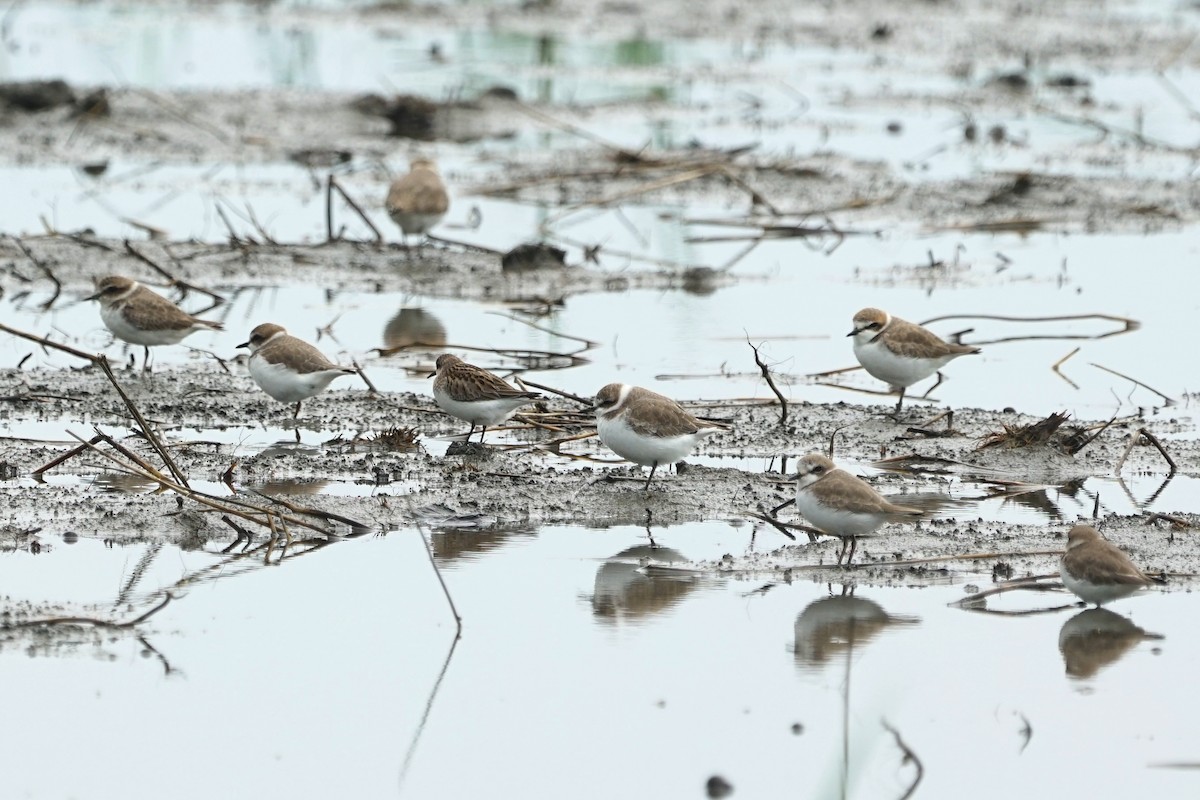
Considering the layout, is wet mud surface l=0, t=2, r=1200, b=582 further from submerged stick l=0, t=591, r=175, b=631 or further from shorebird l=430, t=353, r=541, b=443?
submerged stick l=0, t=591, r=175, b=631

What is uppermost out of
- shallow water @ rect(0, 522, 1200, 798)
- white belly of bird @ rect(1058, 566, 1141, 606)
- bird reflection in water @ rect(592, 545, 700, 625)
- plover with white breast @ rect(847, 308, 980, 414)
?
plover with white breast @ rect(847, 308, 980, 414)

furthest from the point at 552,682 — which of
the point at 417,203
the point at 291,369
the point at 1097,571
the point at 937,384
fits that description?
the point at 417,203

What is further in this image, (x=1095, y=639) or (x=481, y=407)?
(x=481, y=407)

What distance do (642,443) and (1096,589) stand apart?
2621 millimetres

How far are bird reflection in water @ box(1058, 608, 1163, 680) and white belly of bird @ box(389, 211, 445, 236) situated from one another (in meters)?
8.93

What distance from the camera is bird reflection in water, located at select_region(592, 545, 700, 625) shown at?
7.86 metres

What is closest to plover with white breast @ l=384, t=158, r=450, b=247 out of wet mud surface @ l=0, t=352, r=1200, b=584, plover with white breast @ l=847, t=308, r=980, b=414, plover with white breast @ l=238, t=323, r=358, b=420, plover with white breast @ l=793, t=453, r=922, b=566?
wet mud surface @ l=0, t=352, r=1200, b=584

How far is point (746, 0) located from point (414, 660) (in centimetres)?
2900

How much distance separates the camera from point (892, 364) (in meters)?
11.2

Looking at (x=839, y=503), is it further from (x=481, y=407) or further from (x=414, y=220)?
(x=414, y=220)

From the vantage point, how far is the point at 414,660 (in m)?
7.17

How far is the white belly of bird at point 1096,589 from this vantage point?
7688 mm

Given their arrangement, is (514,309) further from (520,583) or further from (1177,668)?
(1177,668)

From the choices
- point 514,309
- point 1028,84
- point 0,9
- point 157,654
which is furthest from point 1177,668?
point 0,9
